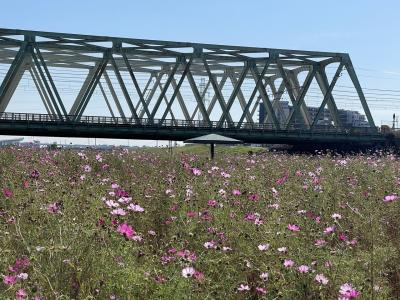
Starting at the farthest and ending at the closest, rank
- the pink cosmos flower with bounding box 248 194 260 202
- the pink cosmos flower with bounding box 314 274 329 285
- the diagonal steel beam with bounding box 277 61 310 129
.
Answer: the diagonal steel beam with bounding box 277 61 310 129
the pink cosmos flower with bounding box 248 194 260 202
the pink cosmos flower with bounding box 314 274 329 285

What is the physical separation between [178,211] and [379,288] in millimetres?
2894

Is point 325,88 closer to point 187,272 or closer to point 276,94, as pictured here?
point 276,94

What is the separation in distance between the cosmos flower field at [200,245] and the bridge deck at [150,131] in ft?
126

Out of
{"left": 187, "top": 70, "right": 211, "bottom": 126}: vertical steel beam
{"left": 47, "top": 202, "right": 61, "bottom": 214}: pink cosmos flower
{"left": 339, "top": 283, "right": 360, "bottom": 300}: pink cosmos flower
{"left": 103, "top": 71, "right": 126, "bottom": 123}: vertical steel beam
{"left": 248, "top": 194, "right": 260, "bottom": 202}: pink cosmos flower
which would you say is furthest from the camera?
{"left": 103, "top": 71, "right": 126, "bottom": 123}: vertical steel beam

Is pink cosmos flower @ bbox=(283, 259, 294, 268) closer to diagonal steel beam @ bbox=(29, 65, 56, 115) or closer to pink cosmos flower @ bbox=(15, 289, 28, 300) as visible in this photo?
pink cosmos flower @ bbox=(15, 289, 28, 300)

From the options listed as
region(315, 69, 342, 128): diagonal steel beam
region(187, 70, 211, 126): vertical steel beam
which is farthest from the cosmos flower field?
region(315, 69, 342, 128): diagonal steel beam

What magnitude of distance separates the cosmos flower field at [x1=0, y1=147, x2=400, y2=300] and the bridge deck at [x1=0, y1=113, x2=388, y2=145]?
126 ft

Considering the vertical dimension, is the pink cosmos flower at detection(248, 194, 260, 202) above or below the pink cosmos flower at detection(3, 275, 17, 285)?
above

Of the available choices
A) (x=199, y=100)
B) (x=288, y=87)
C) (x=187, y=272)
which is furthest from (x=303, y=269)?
(x=288, y=87)

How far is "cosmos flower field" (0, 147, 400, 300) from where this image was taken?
3.49m

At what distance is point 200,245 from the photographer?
15.9 feet

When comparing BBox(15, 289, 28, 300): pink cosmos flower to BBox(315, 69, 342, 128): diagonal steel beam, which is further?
BBox(315, 69, 342, 128): diagonal steel beam

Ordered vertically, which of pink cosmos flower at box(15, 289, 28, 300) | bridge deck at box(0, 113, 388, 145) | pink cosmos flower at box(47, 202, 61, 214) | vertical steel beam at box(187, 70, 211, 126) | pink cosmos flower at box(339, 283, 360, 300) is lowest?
pink cosmos flower at box(339, 283, 360, 300)

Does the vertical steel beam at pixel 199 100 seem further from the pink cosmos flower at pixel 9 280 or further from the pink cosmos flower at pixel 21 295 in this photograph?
the pink cosmos flower at pixel 21 295
